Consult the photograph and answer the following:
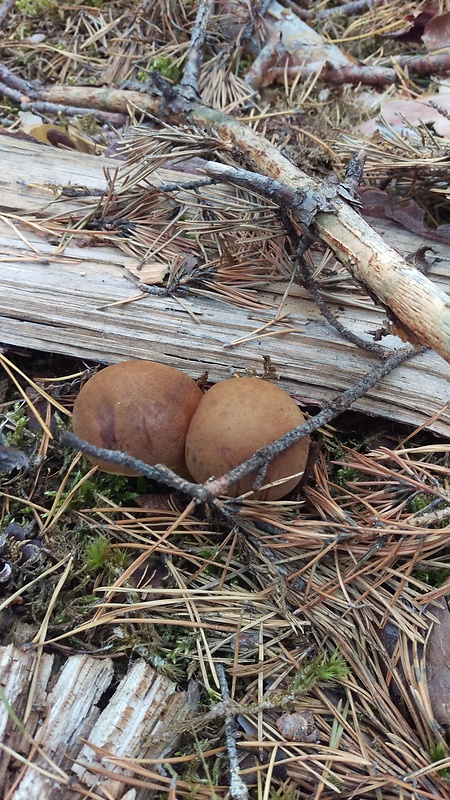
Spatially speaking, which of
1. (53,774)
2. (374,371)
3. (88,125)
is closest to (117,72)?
(88,125)

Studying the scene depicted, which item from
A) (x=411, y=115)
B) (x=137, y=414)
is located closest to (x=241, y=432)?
(x=137, y=414)

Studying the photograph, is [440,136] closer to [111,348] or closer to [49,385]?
[111,348]

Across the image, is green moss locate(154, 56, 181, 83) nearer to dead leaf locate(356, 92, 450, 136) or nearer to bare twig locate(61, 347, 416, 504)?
dead leaf locate(356, 92, 450, 136)

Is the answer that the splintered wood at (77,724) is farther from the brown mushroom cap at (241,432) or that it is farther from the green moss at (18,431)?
the green moss at (18,431)

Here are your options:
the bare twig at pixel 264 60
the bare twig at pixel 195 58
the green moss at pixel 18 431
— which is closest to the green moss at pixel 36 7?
the bare twig at pixel 195 58

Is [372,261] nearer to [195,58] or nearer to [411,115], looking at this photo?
[411,115]
